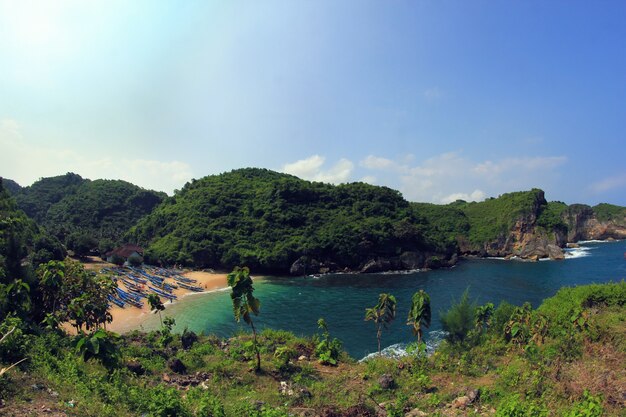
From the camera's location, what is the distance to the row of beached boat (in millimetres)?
56750

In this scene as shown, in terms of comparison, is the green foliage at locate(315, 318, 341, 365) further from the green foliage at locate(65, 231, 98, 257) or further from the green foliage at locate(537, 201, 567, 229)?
the green foliage at locate(537, 201, 567, 229)

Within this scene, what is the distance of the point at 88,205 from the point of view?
437ft

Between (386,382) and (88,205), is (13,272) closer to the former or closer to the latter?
(386,382)

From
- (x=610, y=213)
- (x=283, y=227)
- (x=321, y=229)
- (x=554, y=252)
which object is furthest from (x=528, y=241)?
(x=610, y=213)

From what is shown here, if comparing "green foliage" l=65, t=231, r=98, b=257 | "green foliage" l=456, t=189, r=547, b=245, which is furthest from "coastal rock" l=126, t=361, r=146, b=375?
"green foliage" l=456, t=189, r=547, b=245

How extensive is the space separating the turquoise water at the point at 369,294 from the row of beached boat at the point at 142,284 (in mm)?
5689

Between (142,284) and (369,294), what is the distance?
42.1 metres

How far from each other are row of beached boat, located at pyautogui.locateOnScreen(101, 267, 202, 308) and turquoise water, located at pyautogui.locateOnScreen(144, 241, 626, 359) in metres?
5.69

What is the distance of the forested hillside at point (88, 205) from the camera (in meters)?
126

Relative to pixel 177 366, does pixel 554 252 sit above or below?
above

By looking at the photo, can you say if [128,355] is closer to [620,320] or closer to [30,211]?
[620,320]

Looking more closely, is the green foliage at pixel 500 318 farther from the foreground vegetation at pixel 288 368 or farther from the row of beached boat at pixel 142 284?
the row of beached boat at pixel 142 284

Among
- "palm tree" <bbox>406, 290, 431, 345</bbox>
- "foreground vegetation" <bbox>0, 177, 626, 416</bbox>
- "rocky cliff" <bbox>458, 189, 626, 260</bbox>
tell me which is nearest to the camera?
"foreground vegetation" <bbox>0, 177, 626, 416</bbox>

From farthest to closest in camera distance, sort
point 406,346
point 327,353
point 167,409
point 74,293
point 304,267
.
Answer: point 304,267
point 406,346
point 74,293
point 327,353
point 167,409
